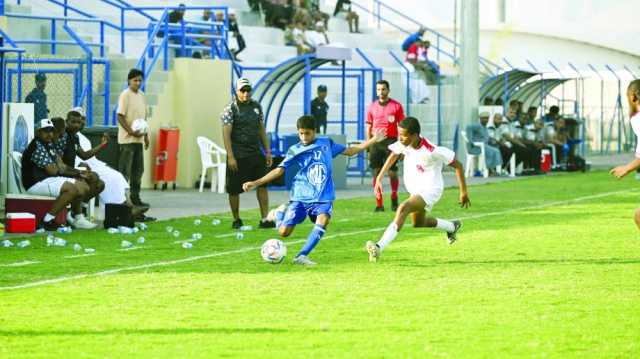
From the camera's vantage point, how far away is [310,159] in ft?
51.5

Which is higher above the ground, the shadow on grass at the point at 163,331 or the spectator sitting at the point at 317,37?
the spectator sitting at the point at 317,37

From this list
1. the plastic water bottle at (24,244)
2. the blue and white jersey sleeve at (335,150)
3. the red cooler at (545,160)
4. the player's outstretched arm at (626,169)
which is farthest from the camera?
the red cooler at (545,160)

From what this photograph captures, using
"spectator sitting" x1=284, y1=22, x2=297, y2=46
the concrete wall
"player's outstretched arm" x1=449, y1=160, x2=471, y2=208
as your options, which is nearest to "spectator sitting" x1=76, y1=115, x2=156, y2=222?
"player's outstretched arm" x1=449, y1=160, x2=471, y2=208

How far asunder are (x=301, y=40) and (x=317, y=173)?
2677 cm

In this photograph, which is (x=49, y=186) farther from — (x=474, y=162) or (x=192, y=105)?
(x=474, y=162)

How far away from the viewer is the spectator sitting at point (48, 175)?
19766mm

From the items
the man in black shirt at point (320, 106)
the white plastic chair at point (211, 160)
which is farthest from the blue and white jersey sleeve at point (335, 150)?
the man in black shirt at point (320, 106)

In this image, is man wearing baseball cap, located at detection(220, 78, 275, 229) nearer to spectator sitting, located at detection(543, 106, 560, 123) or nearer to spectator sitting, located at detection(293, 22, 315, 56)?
spectator sitting, located at detection(293, 22, 315, 56)

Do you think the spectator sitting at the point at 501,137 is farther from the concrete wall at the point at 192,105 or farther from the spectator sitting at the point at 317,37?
the concrete wall at the point at 192,105

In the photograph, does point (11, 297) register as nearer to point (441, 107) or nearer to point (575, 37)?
point (441, 107)

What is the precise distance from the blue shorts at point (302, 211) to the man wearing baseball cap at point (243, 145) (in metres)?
4.52

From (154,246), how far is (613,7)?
146 ft

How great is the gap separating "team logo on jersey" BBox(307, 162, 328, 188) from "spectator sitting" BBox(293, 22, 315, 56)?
25.2 m

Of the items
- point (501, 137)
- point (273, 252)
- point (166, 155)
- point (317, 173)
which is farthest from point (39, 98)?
point (501, 137)
